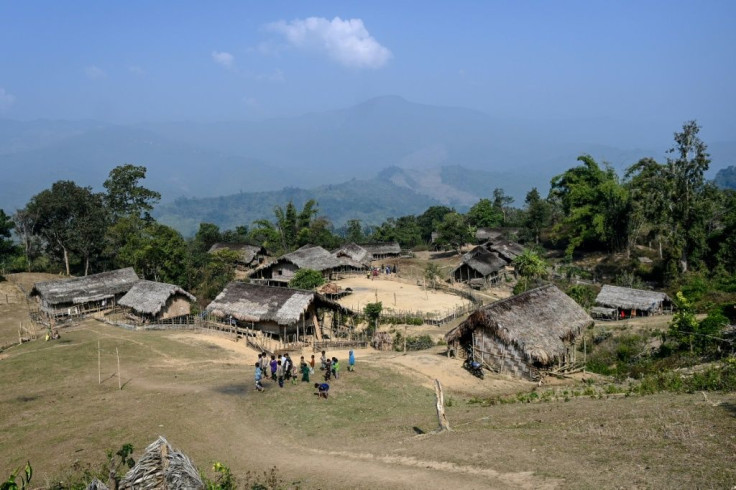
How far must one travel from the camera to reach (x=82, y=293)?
39.6 metres

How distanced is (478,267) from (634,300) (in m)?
17.4

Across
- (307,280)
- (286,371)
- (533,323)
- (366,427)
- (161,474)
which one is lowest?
(366,427)

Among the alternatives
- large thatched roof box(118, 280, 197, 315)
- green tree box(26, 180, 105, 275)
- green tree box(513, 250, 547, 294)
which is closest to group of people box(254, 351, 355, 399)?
large thatched roof box(118, 280, 197, 315)

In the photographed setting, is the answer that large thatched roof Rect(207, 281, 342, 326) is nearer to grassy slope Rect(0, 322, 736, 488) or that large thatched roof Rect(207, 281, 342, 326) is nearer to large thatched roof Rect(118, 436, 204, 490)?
grassy slope Rect(0, 322, 736, 488)

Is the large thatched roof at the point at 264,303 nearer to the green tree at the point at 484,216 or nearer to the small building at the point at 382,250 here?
the small building at the point at 382,250

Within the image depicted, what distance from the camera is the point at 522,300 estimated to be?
1031 inches

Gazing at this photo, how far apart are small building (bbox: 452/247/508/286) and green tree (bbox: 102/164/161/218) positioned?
3517cm

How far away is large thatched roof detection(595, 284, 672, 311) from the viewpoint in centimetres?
A: 3550

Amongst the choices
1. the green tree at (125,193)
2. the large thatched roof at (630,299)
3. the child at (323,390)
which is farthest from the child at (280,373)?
the green tree at (125,193)

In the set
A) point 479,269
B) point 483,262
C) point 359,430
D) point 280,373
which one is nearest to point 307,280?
point 479,269

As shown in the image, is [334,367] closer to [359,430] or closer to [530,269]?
[359,430]

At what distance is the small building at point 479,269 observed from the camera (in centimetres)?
5162

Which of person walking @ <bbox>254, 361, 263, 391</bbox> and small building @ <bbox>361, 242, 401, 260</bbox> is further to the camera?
small building @ <bbox>361, 242, 401, 260</bbox>

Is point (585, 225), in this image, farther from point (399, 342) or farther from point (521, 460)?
point (521, 460)
